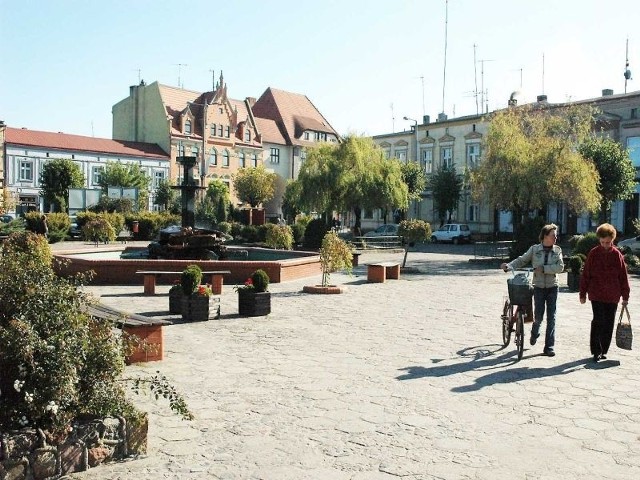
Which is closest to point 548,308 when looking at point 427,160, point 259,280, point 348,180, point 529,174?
point 259,280

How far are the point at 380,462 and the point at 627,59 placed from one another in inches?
2171

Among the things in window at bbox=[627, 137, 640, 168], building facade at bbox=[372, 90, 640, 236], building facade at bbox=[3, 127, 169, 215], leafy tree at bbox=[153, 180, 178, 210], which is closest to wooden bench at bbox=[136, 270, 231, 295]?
building facade at bbox=[372, 90, 640, 236]

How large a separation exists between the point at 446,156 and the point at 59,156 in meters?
31.6

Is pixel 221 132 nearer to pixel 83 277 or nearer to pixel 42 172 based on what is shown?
pixel 42 172

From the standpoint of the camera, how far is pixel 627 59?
53.1 metres

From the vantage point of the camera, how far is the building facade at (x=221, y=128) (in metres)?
65.8

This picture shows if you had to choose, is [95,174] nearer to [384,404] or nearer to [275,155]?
[275,155]

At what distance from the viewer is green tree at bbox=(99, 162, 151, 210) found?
5759cm

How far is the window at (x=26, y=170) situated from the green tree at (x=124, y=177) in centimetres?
545

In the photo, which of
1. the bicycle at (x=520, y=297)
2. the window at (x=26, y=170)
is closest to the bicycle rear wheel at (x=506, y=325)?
the bicycle at (x=520, y=297)

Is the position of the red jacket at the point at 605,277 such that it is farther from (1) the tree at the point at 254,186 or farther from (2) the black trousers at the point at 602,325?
(1) the tree at the point at 254,186

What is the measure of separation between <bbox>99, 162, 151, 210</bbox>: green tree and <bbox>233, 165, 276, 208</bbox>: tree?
820 cm

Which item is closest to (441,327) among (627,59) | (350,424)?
(350,424)

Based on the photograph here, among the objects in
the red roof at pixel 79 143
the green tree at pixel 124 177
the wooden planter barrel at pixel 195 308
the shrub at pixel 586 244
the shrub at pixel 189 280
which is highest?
the red roof at pixel 79 143
